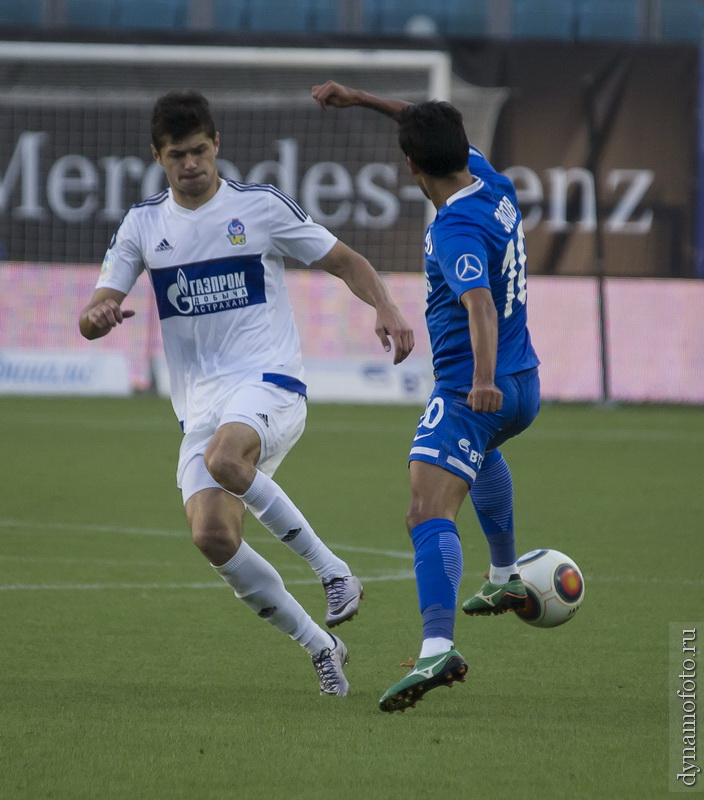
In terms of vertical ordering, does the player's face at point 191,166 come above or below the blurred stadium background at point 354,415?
above

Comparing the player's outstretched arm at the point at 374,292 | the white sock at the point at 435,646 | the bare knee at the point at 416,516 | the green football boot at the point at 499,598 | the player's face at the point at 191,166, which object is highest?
the player's face at the point at 191,166

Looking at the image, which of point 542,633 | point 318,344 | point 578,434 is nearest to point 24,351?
point 318,344

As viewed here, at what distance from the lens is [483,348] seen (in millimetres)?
4566

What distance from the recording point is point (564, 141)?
63.1 feet

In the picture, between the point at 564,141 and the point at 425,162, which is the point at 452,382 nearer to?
the point at 425,162

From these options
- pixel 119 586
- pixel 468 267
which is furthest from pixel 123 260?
pixel 119 586

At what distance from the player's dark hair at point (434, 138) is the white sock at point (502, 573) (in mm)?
1483

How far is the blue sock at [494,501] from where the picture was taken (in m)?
5.54

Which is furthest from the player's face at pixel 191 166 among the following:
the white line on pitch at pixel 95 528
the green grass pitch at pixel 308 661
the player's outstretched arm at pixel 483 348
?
the white line on pitch at pixel 95 528

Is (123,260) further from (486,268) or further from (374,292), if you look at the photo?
(486,268)

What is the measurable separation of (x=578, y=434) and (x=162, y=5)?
1048cm

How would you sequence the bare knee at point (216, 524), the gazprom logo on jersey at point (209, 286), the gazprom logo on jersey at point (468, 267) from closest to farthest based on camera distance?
the gazprom logo on jersey at point (468, 267) → the bare knee at point (216, 524) → the gazprom logo on jersey at point (209, 286)

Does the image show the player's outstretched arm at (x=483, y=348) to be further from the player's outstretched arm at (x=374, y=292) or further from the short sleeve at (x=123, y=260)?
the short sleeve at (x=123, y=260)

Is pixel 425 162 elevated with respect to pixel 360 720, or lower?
elevated
